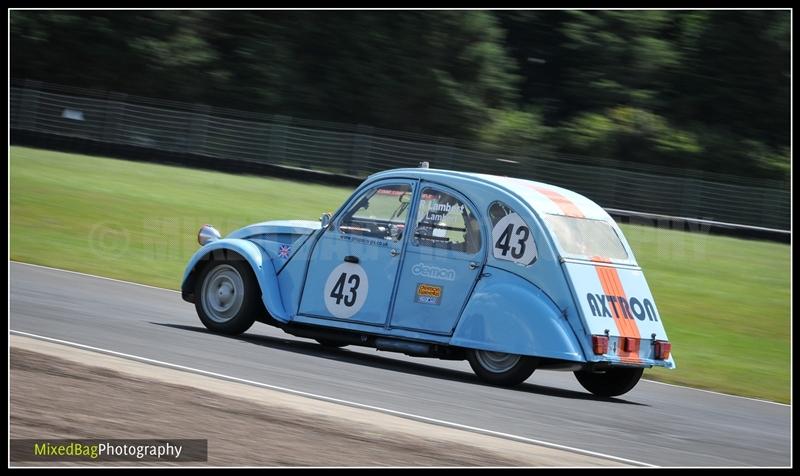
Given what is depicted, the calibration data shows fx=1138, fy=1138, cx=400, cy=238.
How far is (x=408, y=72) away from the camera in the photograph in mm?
42531

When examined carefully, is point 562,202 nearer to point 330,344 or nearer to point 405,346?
point 405,346

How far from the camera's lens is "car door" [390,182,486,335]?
10047 mm

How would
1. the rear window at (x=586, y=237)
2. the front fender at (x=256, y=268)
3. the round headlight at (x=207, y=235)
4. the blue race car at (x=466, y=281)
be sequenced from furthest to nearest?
the round headlight at (x=207, y=235)
the front fender at (x=256, y=268)
the rear window at (x=586, y=237)
the blue race car at (x=466, y=281)

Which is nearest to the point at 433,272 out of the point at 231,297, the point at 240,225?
the point at 231,297

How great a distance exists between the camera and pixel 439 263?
10.2 meters

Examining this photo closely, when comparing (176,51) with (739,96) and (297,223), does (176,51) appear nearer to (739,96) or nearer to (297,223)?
(739,96)

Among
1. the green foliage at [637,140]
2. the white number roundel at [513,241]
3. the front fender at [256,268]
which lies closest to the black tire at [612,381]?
the white number roundel at [513,241]

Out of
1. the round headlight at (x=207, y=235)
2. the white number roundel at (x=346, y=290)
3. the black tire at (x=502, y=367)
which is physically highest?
the round headlight at (x=207, y=235)

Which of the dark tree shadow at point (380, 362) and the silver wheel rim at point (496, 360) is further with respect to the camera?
the dark tree shadow at point (380, 362)

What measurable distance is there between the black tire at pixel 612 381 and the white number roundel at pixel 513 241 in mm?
1258

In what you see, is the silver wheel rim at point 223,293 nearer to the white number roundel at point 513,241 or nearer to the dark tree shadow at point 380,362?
the dark tree shadow at point 380,362

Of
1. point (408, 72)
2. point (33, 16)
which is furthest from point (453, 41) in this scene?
point (33, 16)

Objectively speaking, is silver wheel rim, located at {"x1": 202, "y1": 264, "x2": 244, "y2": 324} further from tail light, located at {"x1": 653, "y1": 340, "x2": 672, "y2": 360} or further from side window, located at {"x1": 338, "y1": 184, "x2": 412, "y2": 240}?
tail light, located at {"x1": 653, "y1": 340, "x2": 672, "y2": 360}

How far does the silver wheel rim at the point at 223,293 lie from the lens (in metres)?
11.4
